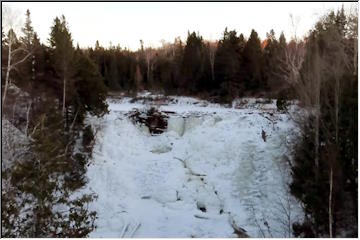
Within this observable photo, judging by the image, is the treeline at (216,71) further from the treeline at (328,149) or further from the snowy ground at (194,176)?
the treeline at (328,149)

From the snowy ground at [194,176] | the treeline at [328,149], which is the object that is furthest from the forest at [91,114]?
the snowy ground at [194,176]

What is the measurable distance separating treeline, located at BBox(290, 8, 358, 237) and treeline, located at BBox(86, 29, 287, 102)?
1287 cm

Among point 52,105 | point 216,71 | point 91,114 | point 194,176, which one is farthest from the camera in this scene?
point 216,71

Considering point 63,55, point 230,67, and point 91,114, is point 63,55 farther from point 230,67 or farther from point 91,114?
point 230,67

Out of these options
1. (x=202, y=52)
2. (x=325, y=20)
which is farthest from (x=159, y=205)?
(x=202, y=52)

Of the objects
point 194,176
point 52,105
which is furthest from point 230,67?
point 52,105

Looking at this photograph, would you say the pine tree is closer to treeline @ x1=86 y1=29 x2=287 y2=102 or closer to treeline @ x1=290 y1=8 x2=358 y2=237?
treeline @ x1=290 y1=8 x2=358 y2=237

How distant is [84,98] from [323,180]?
1215 cm

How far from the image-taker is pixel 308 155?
13.2 meters

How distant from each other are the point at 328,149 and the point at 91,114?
12.2 m

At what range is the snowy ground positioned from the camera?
565 inches

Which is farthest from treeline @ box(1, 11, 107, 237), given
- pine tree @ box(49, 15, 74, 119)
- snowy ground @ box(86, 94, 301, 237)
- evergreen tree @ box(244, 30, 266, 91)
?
evergreen tree @ box(244, 30, 266, 91)

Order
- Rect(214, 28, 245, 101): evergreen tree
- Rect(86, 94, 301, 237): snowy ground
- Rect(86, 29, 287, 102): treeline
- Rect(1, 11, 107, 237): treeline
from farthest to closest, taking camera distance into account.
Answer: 1. Rect(86, 29, 287, 102): treeline
2. Rect(214, 28, 245, 101): evergreen tree
3. Rect(86, 94, 301, 237): snowy ground
4. Rect(1, 11, 107, 237): treeline

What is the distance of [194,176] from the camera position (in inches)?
711
